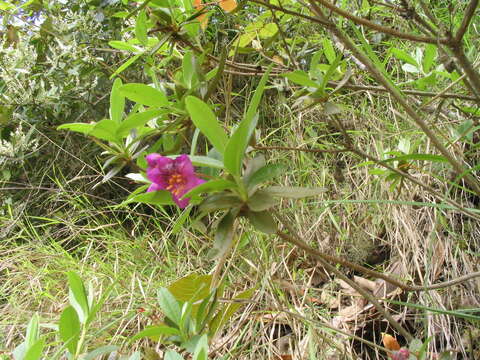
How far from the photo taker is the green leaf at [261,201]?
20.9 inches

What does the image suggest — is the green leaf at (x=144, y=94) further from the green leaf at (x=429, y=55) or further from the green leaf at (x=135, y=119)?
the green leaf at (x=429, y=55)

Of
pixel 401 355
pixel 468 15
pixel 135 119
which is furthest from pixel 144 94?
pixel 401 355

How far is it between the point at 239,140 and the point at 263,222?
0.36 ft

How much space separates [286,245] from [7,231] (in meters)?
1.29

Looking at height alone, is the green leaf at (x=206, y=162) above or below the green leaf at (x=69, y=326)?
above

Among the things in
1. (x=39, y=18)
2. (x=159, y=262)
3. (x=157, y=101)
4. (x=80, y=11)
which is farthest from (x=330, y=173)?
(x=39, y=18)

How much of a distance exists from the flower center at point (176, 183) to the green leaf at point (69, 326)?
0.26 meters

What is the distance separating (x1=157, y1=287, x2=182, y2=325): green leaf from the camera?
675 mm

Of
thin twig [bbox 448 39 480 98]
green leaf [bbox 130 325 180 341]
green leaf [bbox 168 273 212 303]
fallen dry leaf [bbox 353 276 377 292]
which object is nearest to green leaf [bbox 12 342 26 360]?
green leaf [bbox 130 325 180 341]

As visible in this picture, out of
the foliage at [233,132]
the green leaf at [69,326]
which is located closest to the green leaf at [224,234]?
the foliage at [233,132]

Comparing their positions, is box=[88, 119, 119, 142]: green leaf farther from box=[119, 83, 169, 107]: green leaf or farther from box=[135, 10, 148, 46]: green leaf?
box=[135, 10, 148, 46]: green leaf

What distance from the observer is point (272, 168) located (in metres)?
0.56

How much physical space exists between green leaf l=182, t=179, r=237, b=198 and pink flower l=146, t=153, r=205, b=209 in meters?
0.03

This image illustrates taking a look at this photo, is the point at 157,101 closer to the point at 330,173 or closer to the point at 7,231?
the point at 330,173
